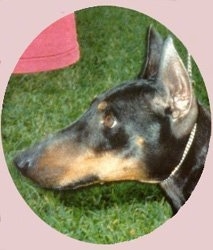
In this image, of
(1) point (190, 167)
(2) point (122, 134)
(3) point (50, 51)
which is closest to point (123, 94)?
(2) point (122, 134)

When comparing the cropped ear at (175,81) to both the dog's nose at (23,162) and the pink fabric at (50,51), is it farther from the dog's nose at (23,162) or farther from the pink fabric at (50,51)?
the dog's nose at (23,162)

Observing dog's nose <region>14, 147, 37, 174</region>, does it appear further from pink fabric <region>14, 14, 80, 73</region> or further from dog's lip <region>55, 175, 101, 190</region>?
pink fabric <region>14, 14, 80, 73</region>

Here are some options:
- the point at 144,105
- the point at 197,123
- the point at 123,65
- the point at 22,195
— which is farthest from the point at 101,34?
the point at 22,195

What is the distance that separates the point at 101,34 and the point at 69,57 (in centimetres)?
17

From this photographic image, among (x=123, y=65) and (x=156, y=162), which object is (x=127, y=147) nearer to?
(x=156, y=162)

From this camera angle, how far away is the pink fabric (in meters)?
2.71

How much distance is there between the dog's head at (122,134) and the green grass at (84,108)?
0.04 m

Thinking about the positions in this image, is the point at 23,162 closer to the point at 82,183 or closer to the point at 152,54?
the point at 82,183

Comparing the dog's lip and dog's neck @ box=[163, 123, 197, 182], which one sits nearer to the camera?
the dog's lip

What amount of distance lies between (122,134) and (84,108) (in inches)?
7.6

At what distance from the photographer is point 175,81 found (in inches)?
108

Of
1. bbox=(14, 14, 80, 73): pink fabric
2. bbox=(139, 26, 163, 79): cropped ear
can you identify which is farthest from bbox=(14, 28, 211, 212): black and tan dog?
bbox=(14, 14, 80, 73): pink fabric

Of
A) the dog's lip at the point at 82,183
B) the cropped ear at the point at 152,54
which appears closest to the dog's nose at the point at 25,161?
the dog's lip at the point at 82,183

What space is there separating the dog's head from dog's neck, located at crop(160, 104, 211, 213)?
0.37 feet
